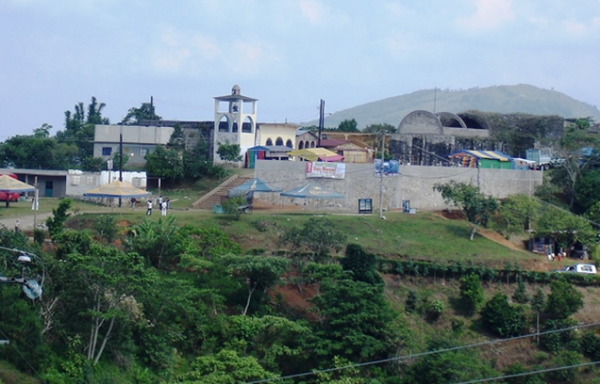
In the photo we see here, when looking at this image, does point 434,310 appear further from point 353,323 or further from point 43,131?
point 43,131

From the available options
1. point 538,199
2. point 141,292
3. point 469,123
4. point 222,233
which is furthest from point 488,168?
point 141,292

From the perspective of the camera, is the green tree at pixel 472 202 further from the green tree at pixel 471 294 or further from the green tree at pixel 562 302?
the green tree at pixel 562 302

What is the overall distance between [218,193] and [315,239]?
9.67 m

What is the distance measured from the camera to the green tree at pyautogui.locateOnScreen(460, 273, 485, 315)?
29141 mm

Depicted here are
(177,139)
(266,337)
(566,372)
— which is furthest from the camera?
(177,139)

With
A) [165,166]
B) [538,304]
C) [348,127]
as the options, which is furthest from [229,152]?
[538,304]

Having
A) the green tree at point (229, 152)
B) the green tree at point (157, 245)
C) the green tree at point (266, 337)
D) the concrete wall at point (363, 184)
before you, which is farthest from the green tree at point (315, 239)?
the green tree at point (229, 152)

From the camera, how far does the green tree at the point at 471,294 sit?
2914cm

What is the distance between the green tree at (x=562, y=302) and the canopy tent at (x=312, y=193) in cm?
943

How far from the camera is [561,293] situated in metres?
29.0

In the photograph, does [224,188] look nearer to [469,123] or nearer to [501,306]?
[501,306]

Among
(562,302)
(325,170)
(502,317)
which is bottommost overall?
(502,317)

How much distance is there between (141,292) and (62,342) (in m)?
2.33

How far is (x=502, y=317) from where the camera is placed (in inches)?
1112
